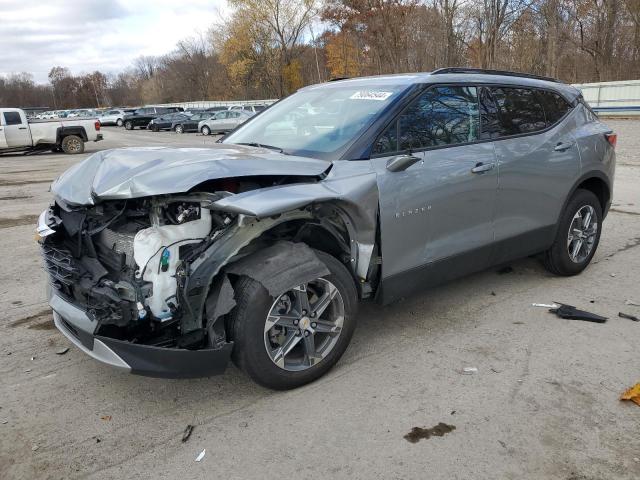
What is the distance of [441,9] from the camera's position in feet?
87.9

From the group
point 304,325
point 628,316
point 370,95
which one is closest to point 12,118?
point 370,95

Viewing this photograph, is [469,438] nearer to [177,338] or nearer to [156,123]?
[177,338]

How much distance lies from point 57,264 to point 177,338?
2.89ft

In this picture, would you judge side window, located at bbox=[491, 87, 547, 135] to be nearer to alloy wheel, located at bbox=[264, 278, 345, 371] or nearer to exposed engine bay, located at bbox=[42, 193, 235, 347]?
alloy wheel, located at bbox=[264, 278, 345, 371]

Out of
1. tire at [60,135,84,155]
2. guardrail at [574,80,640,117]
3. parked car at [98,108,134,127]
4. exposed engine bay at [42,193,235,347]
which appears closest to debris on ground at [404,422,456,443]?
exposed engine bay at [42,193,235,347]

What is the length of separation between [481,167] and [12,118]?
20473 millimetres

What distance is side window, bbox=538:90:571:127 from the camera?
188 inches

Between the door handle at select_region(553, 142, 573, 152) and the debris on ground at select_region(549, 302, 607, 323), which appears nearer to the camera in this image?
the debris on ground at select_region(549, 302, 607, 323)

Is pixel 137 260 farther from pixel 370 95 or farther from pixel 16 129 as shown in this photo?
pixel 16 129

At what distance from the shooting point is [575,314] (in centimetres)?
423

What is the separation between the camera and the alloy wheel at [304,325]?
310cm

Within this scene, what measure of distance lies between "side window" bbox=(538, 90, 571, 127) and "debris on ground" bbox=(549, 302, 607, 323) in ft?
5.34

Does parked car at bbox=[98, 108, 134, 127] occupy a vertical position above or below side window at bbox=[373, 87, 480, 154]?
above

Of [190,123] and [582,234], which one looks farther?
[190,123]
